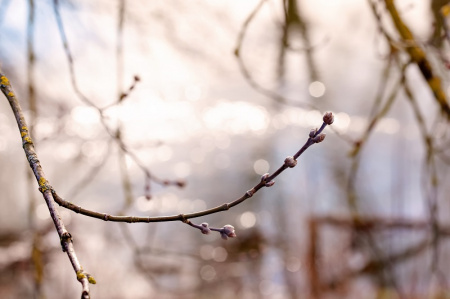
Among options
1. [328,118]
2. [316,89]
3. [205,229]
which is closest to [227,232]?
[205,229]

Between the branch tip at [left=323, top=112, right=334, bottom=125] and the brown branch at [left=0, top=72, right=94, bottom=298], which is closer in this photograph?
the brown branch at [left=0, top=72, right=94, bottom=298]

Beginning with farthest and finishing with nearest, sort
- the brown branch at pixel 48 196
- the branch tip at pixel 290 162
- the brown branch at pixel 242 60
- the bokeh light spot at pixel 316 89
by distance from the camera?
the bokeh light spot at pixel 316 89, the brown branch at pixel 242 60, the branch tip at pixel 290 162, the brown branch at pixel 48 196

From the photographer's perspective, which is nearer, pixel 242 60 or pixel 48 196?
pixel 48 196

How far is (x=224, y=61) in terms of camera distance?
6.20 meters

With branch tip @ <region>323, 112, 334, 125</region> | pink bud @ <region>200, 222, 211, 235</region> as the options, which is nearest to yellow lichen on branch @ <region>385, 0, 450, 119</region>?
branch tip @ <region>323, 112, 334, 125</region>

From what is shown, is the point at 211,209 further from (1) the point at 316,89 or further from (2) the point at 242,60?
(1) the point at 316,89

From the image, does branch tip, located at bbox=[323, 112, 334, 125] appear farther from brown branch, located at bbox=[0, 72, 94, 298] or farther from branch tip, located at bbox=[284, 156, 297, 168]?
brown branch, located at bbox=[0, 72, 94, 298]

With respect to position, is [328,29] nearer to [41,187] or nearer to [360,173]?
[360,173]

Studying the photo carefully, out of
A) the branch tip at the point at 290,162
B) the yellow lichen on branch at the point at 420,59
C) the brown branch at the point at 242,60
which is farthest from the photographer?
the yellow lichen on branch at the point at 420,59

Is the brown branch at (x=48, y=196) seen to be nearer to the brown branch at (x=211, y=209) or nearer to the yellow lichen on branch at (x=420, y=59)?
the brown branch at (x=211, y=209)

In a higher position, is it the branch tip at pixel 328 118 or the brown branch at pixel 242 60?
the brown branch at pixel 242 60

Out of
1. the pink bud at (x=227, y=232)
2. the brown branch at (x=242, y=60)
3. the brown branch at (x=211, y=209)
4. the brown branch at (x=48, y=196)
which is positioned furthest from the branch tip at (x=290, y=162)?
the brown branch at (x=242, y=60)

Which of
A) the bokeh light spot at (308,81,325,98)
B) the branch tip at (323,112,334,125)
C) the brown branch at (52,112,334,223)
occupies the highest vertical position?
the bokeh light spot at (308,81,325,98)

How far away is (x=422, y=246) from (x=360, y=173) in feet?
5.07
